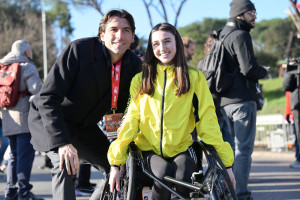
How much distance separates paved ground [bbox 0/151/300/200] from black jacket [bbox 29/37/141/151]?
2.36 m

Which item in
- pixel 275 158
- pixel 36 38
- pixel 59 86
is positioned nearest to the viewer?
pixel 59 86

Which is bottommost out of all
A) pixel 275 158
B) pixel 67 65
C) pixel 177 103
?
pixel 275 158

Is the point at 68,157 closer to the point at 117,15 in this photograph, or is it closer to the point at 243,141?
the point at 117,15

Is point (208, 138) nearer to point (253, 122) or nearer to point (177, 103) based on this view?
point (177, 103)

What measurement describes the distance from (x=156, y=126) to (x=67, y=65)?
30.9 inches

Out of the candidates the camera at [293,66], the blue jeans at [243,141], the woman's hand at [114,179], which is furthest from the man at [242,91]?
the camera at [293,66]

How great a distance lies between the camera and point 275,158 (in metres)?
9.11

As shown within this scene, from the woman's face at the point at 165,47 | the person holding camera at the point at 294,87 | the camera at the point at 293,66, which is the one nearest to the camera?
the woman's face at the point at 165,47

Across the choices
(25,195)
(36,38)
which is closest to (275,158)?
(25,195)

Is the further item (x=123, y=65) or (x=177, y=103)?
(x=123, y=65)

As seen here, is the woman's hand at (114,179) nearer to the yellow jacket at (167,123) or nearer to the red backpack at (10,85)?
the yellow jacket at (167,123)

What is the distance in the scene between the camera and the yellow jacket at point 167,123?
286 centimetres

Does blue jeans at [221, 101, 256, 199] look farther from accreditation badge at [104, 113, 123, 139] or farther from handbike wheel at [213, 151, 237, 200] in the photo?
handbike wheel at [213, 151, 237, 200]

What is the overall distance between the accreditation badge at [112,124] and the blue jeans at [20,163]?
219 cm
